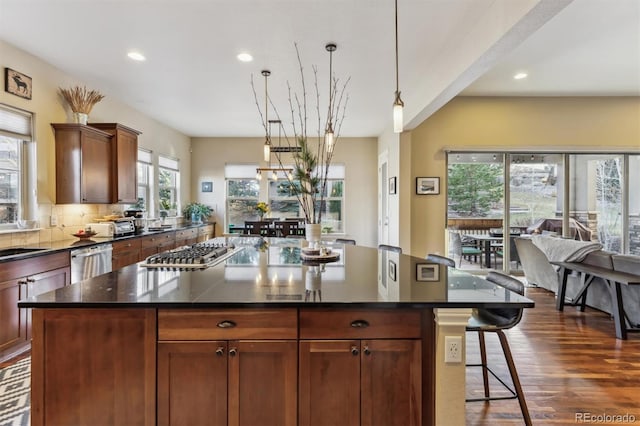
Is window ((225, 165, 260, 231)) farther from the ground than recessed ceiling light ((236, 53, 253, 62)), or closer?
closer

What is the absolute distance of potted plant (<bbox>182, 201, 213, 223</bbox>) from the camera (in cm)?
696

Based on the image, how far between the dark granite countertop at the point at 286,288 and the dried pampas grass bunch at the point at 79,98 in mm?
2923

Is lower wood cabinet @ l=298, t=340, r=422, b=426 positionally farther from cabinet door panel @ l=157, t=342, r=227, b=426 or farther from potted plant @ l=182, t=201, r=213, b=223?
potted plant @ l=182, t=201, r=213, b=223

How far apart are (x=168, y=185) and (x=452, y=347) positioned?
6362 mm

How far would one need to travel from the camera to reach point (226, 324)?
1.42m

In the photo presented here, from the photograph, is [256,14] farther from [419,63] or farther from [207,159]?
[207,159]

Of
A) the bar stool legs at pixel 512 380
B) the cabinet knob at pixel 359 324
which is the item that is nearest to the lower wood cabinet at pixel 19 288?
the cabinet knob at pixel 359 324

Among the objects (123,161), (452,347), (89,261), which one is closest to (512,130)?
(452,347)

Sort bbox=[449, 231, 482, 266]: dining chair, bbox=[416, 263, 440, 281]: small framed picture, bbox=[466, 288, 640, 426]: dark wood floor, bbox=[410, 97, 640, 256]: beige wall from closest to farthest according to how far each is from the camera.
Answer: bbox=[416, 263, 440, 281]: small framed picture → bbox=[466, 288, 640, 426]: dark wood floor → bbox=[410, 97, 640, 256]: beige wall → bbox=[449, 231, 482, 266]: dining chair

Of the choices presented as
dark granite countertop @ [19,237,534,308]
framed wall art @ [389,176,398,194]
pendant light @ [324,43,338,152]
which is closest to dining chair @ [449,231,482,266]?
framed wall art @ [389,176,398,194]

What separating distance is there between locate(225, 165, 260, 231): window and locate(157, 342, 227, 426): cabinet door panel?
6.17 m

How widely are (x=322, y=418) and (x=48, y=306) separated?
1.27m

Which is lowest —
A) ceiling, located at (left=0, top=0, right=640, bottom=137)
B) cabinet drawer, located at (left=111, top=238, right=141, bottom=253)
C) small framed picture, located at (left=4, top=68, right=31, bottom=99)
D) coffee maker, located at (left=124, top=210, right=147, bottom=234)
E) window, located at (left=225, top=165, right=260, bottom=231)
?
cabinet drawer, located at (left=111, top=238, right=141, bottom=253)

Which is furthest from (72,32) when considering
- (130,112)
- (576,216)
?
(576,216)
